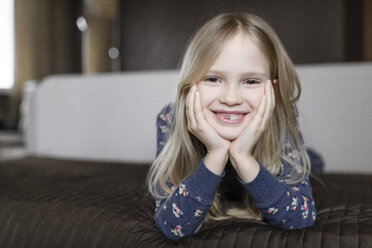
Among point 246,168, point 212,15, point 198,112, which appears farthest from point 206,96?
point 212,15

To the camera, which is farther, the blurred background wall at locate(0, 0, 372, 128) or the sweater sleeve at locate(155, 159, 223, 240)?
the blurred background wall at locate(0, 0, 372, 128)

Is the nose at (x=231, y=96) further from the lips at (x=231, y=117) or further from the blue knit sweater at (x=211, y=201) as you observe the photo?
the blue knit sweater at (x=211, y=201)

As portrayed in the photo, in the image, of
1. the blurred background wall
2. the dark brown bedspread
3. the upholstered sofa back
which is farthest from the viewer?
the blurred background wall

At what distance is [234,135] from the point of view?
26.7 inches

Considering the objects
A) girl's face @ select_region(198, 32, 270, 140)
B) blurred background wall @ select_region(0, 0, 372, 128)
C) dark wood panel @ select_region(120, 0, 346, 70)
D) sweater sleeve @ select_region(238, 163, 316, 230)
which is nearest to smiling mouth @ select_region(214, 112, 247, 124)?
girl's face @ select_region(198, 32, 270, 140)

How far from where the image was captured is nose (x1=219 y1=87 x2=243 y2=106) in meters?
0.66

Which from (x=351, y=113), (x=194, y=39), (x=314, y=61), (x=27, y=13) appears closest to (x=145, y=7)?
(x=314, y=61)

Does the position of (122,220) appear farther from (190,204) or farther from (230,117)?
(230,117)

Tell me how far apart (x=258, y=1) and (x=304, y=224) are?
1.77 metres

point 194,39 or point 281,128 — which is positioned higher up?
point 194,39

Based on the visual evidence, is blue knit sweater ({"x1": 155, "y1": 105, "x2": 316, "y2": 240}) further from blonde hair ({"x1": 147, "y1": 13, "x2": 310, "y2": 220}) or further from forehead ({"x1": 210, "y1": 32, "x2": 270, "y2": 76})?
forehead ({"x1": 210, "y1": 32, "x2": 270, "y2": 76})

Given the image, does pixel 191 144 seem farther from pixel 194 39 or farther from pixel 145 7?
pixel 145 7

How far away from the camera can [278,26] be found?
2.14m

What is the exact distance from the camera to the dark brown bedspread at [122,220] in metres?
0.63
